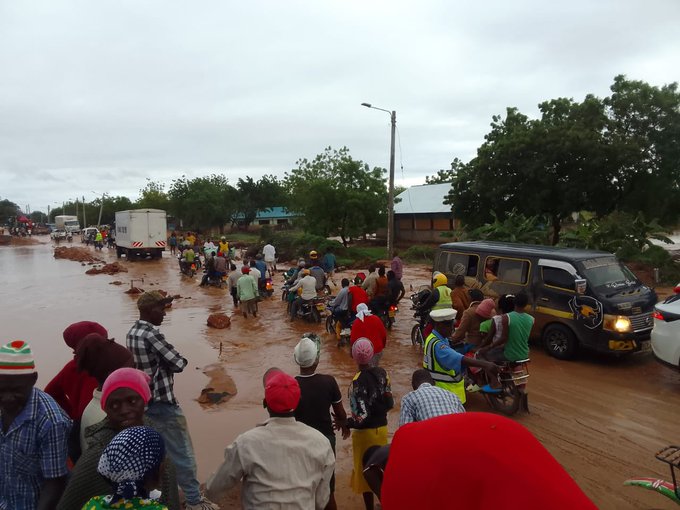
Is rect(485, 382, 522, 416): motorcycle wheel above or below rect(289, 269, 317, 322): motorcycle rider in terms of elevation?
below

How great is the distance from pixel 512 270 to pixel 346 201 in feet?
63.5

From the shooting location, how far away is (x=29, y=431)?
2.81 meters

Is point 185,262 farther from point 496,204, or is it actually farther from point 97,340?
point 97,340

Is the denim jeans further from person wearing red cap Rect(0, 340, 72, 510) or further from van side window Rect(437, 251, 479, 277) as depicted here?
van side window Rect(437, 251, 479, 277)

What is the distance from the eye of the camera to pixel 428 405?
325 centimetres

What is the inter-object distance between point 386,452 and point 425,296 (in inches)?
270

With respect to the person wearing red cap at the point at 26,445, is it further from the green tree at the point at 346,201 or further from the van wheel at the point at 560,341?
the green tree at the point at 346,201

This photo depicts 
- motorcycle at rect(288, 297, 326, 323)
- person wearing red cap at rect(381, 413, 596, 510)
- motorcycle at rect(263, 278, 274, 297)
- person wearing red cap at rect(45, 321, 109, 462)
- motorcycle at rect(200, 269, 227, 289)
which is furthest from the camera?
motorcycle at rect(200, 269, 227, 289)

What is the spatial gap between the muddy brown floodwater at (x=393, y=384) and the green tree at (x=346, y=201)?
13493 mm

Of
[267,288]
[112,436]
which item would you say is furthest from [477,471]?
[267,288]

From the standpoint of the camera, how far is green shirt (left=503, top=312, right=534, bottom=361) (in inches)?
246

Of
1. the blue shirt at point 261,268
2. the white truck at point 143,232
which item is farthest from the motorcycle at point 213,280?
the white truck at point 143,232

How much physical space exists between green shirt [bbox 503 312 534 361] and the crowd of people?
1800mm

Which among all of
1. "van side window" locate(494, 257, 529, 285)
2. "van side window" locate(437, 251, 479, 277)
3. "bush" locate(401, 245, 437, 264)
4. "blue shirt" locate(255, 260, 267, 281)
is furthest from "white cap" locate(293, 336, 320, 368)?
"bush" locate(401, 245, 437, 264)
